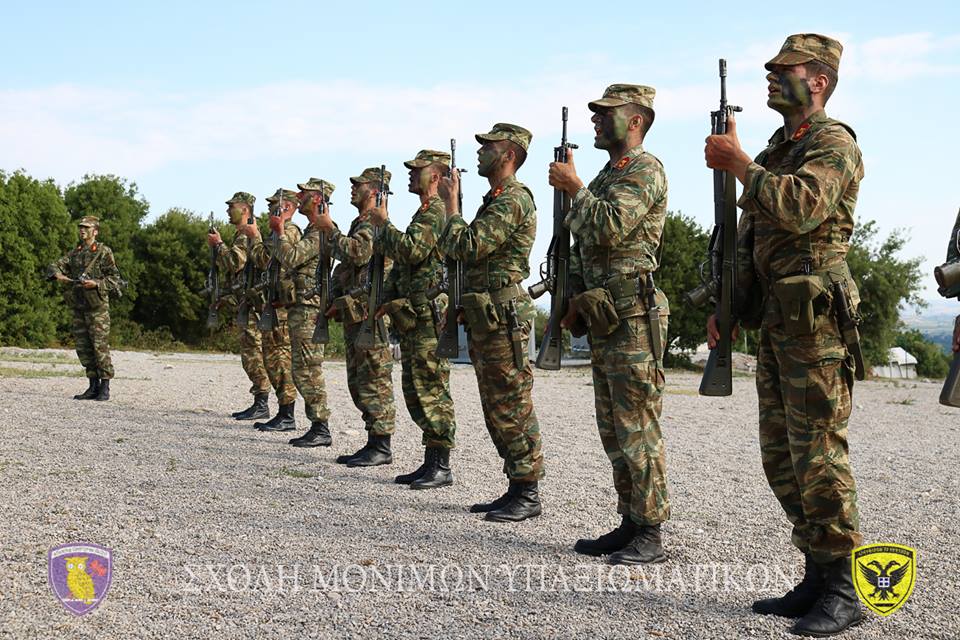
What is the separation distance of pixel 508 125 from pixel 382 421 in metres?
3.30

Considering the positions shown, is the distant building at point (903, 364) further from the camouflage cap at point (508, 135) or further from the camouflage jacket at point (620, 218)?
the camouflage jacket at point (620, 218)

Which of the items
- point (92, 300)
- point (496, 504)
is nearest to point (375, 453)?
point (496, 504)

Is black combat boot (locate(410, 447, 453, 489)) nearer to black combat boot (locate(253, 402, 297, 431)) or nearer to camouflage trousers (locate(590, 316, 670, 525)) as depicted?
camouflage trousers (locate(590, 316, 670, 525))

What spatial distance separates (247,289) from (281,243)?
1.44 m

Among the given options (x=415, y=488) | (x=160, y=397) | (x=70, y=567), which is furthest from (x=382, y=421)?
(x=160, y=397)

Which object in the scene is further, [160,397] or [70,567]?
[160,397]

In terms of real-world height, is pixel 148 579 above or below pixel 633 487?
below

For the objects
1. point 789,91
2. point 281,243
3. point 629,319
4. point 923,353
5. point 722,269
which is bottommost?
point 923,353

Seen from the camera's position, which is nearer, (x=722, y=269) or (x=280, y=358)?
(x=722, y=269)

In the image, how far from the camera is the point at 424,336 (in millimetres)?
7953

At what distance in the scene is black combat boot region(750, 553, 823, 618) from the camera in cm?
443

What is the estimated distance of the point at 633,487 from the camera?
5.49m

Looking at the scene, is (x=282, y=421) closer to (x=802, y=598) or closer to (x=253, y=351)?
(x=253, y=351)

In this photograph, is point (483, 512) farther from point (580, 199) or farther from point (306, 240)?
point (306, 240)
